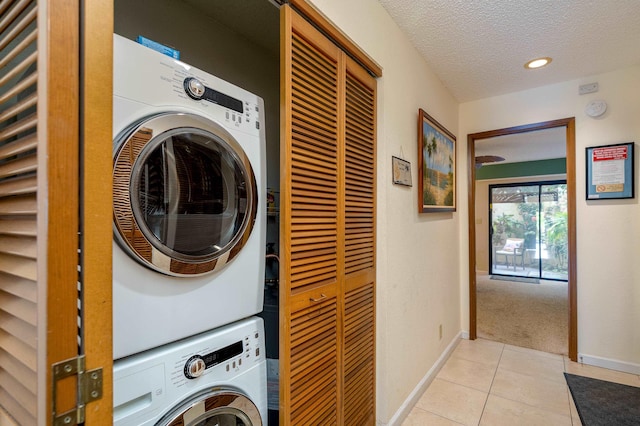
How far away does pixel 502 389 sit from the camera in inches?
89.2

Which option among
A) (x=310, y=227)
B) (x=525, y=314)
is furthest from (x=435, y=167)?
(x=525, y=314)

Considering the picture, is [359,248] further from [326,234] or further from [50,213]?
[50,213]

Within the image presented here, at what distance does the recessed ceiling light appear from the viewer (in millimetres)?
2342

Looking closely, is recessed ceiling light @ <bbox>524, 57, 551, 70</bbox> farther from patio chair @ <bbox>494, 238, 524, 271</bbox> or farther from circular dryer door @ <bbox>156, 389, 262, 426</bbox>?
patio chair @ <bbox>494, 238, 524, 271</bbox>

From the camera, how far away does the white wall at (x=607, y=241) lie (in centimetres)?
248

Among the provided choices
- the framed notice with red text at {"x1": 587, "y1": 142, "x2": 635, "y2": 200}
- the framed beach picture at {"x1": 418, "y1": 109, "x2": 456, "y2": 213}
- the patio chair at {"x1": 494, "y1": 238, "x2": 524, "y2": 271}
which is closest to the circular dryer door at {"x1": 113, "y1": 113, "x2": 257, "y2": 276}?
Answer: the framed beach picture at {"x1": 418, "y1": 109, "x2": 456, "y2": 213}

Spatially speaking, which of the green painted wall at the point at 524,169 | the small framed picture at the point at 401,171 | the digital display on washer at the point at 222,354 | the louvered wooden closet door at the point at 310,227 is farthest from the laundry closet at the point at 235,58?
the green painted wall at the point at 524,169

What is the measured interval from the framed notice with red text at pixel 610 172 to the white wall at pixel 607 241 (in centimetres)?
5

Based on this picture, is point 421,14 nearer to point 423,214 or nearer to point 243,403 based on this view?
point 423,214

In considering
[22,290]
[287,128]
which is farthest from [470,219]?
[22,290]

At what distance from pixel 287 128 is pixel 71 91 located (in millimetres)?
680

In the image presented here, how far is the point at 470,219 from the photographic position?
10.6 feet

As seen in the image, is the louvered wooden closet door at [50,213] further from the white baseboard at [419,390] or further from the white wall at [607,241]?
the white wall at [607,241]

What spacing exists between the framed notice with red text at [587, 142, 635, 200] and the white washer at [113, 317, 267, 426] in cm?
303
